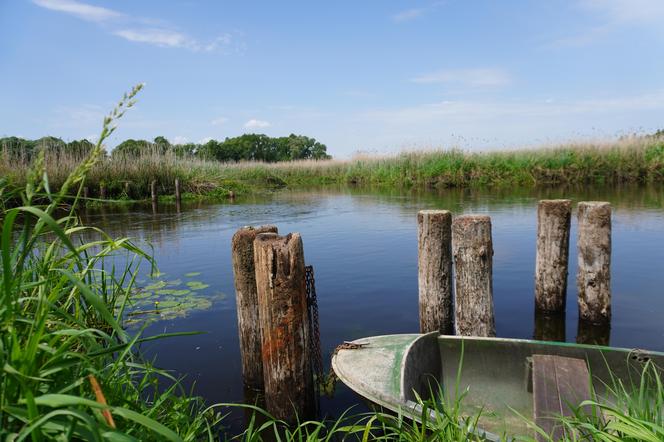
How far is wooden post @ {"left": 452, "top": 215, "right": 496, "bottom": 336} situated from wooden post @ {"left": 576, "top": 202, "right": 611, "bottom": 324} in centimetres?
150

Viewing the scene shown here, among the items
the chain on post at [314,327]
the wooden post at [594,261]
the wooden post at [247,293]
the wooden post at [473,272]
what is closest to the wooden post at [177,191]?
the wooden post at [247,293]

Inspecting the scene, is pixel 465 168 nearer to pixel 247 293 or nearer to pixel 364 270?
pixel 364 270

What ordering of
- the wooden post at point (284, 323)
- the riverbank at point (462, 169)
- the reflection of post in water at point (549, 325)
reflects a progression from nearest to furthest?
the wooden post at point (284, 323)
the reflection of post in water at point (549, 325)
the riverbank at point (462, 169)

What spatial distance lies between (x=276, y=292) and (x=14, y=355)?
2.25 m

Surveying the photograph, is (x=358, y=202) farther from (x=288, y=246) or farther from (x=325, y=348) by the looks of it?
(x=288, y=246)

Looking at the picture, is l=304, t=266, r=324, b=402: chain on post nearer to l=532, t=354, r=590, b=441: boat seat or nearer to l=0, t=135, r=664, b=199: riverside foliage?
l=532, t=354, r=590, b=441: boat seat

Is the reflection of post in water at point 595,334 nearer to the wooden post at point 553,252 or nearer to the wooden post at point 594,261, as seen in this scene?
the wooden post at point 594,261

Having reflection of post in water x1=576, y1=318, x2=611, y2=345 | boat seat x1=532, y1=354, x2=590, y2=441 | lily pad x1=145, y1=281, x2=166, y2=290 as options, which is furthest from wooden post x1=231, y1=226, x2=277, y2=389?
lily pad x1=145, y1=281, x2=166, y2=290

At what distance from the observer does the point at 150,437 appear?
2.21m

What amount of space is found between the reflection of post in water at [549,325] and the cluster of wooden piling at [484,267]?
1.1 inches

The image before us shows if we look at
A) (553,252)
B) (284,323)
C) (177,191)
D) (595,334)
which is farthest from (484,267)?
(177,191)

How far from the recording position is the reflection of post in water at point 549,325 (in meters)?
6.07

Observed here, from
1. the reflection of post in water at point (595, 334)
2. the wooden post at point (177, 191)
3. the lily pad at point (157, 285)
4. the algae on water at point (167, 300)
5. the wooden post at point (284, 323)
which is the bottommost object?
the reflection of post in water at point (595, 334)

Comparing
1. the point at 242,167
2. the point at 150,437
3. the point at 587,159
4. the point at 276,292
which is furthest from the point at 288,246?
the point at 242,167
